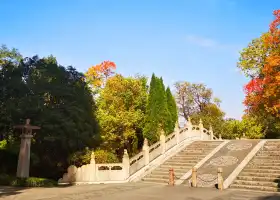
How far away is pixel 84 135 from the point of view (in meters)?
20.4

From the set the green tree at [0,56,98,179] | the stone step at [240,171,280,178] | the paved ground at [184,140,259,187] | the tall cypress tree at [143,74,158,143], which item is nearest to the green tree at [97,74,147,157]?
the tall cypress tree at [143,74,158,143]

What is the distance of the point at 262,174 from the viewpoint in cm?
1548

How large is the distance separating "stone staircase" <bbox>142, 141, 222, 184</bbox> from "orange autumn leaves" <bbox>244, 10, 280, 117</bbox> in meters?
4.73

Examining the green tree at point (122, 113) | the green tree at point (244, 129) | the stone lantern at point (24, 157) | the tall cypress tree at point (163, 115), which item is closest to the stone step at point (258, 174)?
the stone lantern at point (24, 157)

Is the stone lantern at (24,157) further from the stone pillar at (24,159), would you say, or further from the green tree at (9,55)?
the green tree at (9,55)

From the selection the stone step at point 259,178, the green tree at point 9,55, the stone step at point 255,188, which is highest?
the green tree at point 9,55

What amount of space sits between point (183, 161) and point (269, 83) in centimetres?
868

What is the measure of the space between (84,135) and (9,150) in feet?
19.3

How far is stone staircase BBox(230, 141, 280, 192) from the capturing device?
1415 centimetres

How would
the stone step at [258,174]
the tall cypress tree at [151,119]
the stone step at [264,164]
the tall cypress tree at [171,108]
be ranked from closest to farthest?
the stone step at [258,174] → the stone step at [264,164] → the tall cypress tree at [151,119] → the tall cypress tree at [171,108]

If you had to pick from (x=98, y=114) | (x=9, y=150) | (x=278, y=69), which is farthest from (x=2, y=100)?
(x=278, y=69)

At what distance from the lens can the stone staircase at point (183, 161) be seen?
1811 cm

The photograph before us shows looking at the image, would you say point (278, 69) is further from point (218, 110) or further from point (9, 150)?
point (218, 110)

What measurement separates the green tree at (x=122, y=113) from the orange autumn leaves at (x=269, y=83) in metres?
12.1
